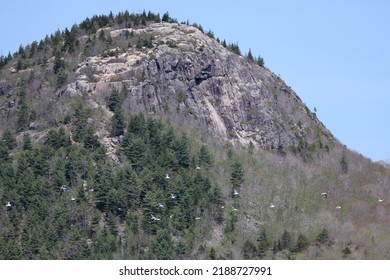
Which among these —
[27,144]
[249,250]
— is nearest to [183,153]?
[27,144]

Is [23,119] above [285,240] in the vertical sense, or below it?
above

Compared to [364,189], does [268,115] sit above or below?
above

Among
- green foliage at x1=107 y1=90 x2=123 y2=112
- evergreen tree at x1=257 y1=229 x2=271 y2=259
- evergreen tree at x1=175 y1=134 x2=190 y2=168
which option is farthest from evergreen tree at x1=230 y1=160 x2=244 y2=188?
green foliage at x1=107 y1=90 x2=123 y2=112

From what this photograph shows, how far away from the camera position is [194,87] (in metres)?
149

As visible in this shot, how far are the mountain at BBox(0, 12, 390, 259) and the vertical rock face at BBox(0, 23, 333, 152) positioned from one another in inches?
7.9

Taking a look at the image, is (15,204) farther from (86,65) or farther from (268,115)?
(268,115)

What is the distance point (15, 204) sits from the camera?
380ft

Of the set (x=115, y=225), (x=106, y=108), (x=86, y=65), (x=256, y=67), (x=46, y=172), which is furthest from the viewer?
(x=256, y=67)

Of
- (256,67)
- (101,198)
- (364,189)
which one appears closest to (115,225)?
(101,198)

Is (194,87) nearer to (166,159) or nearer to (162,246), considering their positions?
(166,159)

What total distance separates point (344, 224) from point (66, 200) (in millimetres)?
32090

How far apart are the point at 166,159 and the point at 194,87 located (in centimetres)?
2433

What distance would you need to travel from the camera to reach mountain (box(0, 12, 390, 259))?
4496 inches

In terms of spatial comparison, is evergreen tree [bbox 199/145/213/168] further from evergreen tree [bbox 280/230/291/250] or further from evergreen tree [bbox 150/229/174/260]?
evergreen tree [bbox 150/229/174/260]
